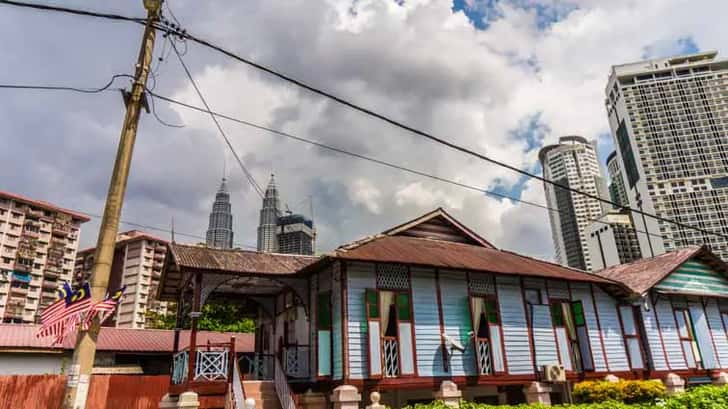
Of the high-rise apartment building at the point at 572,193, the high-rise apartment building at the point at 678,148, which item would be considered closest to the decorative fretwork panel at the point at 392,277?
the high-rise apartment building at the point at 678,148

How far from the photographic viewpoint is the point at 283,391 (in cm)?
1384

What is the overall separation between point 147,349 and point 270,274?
14.3m

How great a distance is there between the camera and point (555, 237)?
571 ft

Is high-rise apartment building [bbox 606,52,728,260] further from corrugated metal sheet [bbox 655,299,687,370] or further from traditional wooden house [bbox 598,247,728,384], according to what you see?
corrugated metal sheet [bbox 655,299,687,370]

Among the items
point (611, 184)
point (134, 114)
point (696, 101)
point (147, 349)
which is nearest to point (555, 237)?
point (611, 184)

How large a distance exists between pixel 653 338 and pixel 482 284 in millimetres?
8567

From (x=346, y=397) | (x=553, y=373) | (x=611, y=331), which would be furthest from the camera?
(x=611, y=331)

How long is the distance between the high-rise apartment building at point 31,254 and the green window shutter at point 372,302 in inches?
3564

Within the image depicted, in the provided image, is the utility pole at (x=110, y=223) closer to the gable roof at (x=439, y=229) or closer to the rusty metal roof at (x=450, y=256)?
the rusty metal roof at (x=450, y=256)

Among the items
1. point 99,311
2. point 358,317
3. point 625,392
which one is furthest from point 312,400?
point 625,392

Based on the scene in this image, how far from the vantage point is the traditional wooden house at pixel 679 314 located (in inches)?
741

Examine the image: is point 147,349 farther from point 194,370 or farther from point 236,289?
point 194,370

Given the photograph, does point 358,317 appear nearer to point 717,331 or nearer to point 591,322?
point 591,322

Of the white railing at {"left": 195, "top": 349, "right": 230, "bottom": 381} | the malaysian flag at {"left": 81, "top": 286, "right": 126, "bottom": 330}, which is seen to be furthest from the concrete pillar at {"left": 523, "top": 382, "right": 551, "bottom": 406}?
the malaysian flag at {"left": 81, "top": 286, "right": 126, "bottom": 330}
